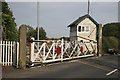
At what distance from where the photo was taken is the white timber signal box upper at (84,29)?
22094 millimetres

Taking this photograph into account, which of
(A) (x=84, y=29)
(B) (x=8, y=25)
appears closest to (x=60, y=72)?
(B) (x=8, y=25)

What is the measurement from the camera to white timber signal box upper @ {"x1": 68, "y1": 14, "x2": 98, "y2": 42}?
22094 millimetres

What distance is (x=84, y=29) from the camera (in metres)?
22.9

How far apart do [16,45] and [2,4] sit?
7959 millimetres

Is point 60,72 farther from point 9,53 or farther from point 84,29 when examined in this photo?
point 84,29

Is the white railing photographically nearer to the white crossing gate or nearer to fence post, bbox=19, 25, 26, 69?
fence post, bbox=19, 25, 26, 69

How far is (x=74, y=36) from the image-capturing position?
22953mm

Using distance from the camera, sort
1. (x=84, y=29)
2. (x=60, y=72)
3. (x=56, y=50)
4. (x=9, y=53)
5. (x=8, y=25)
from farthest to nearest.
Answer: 1. (x=84, y=29)
2. (x=8, y=25)
3. (x=56, y=50)
4. (x=9, y=53)
5. (x=60, y=72)

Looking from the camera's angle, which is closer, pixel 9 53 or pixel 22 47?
pixel 22 47

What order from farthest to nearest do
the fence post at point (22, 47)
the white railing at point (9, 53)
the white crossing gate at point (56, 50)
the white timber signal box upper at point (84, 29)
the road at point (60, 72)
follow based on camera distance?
the white timber signal box upper at point (84, 29), the white crossing gate at point (56, 50), the white railing at point (9, 53), the fence post at point (22, 47), the road at point (60, 72)

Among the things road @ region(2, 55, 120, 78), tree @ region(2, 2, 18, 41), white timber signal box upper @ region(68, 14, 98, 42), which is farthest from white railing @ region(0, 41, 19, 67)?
white timber signal box upper @ region(68, 14, 98, 42)

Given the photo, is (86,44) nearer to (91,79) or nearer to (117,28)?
(91,79)

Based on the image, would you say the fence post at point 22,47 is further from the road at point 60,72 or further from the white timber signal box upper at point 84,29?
the white timber signal box upper at point 84,29

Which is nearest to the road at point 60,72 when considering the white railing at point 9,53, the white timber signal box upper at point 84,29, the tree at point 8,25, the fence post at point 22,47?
the fence post at point 22,47
